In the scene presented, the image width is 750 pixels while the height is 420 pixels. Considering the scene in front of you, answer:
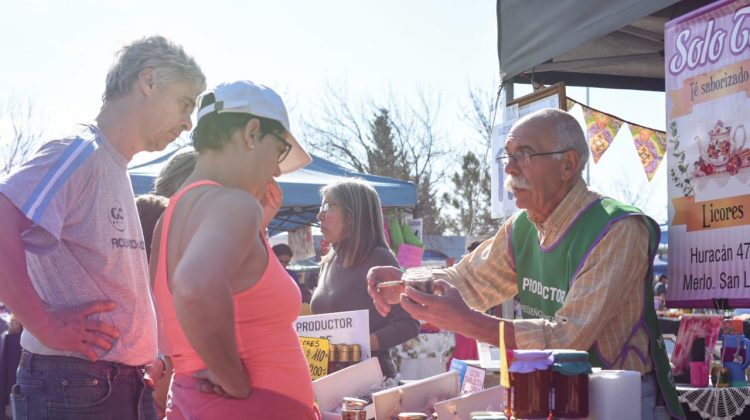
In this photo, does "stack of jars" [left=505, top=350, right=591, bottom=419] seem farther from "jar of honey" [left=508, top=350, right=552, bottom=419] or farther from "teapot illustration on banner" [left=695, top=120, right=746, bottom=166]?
"teapot illustration on banner" [left=695, top=120, right=746, bottom=166]

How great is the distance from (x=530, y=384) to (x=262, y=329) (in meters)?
0.63

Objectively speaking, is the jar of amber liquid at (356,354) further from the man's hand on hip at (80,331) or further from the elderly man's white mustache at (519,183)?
the man's hand on hip at (80,331)

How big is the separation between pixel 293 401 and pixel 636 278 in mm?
1147

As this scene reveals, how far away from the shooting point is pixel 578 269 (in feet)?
8.03

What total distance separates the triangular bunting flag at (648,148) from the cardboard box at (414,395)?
4042 millimetres

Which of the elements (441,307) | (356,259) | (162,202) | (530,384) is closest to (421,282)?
(441,307)

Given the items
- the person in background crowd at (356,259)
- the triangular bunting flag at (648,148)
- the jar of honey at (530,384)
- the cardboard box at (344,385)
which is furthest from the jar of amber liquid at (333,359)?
the triangular bunting flag at (648,148)

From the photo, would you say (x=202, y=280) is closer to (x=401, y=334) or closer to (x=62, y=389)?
(x=62, y=389)

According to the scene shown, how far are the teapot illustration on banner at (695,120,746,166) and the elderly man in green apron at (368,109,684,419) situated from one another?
25.8 inches

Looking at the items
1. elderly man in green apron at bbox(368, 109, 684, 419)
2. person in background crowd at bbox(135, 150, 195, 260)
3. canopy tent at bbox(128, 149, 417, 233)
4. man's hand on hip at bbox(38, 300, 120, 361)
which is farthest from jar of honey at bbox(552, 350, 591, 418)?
canopy tent at bbox(128, 149, 417, 233)

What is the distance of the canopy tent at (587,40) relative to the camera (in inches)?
132

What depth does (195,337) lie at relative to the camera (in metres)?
1.69

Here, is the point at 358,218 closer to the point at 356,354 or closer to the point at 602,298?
the point at 356,354

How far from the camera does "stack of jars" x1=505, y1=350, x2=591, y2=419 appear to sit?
183 centimetres
